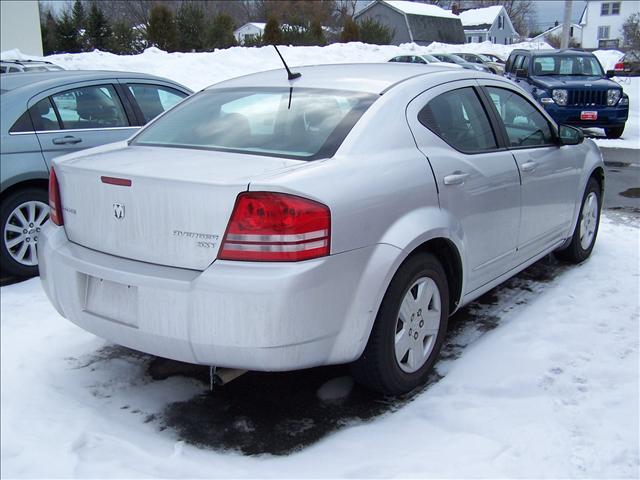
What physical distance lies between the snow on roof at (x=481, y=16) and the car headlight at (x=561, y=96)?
6588 centimetres

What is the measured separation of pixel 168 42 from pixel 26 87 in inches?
1057

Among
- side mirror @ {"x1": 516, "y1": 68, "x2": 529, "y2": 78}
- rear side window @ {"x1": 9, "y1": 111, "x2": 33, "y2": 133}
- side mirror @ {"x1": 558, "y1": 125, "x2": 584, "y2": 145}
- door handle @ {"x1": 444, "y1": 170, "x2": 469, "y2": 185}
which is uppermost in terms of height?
side mirror @ {"x1": 516, "y1": 68, "x2": 529, "y2": 78}

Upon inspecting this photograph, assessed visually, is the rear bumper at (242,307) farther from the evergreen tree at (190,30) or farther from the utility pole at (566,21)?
the evergreen tree at (190,30)

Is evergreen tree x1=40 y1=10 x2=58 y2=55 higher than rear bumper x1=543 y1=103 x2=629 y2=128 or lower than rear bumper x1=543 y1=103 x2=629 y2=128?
higher

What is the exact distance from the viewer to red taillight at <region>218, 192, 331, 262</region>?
2.71 m

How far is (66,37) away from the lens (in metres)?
32.2

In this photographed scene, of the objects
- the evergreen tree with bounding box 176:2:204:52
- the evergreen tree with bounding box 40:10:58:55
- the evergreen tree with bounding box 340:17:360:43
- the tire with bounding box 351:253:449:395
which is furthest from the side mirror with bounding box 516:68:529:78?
the evergreen tree with bounding box 340:17:360:43

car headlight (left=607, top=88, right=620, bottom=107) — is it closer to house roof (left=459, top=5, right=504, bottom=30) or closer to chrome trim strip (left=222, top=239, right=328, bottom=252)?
chrome trim strip (left=222, top=239, right=328, bottom=252)

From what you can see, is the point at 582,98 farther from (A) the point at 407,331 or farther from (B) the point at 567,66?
(A) the point at 407,331

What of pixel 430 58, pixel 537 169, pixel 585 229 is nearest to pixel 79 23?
pixel 430 58

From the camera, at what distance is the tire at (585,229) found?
5.30 meters

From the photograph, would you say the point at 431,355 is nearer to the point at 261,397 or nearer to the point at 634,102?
the point at 261,397

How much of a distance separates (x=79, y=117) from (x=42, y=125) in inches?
15.4

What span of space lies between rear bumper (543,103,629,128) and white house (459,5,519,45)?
6385cm
